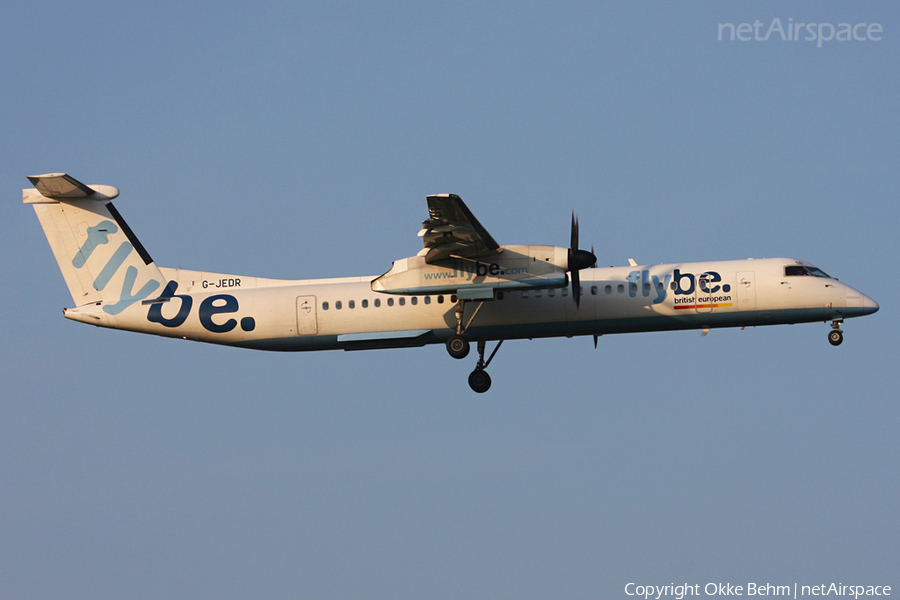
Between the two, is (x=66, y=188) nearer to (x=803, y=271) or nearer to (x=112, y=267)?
(x=112, y=267)

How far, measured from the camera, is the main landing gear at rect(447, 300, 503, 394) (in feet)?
77.9

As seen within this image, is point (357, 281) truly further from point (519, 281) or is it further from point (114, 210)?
point (114, 210)

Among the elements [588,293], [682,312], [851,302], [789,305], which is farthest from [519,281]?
[851,302]

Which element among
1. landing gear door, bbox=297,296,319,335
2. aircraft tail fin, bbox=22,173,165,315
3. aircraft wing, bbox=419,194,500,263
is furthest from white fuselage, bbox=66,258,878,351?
aircraft wing, bbox=419,194,500,263

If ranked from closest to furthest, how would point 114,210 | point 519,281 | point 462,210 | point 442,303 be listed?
1. point 462,210
2. point 519,281
3. point 442,303
4. point 114,210

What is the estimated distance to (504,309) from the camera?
24.1 meters

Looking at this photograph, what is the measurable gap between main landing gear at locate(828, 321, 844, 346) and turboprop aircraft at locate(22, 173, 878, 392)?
0.03 m

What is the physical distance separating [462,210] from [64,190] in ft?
36.3

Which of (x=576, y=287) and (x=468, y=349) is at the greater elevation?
(x=576, y=287)

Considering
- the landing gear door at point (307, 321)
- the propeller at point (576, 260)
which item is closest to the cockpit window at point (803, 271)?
the propeller at point (576, 260)

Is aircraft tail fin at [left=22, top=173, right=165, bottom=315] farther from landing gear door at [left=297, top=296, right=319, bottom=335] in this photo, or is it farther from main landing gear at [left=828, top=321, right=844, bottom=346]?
main landing gear at [left=828, top=321, right=844, bottom=346]

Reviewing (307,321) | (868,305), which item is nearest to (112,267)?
(307,321)

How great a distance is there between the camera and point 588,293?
78.7 ft

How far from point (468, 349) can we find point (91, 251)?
10361mm
